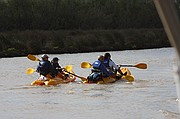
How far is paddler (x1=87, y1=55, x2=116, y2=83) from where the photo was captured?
1458cm

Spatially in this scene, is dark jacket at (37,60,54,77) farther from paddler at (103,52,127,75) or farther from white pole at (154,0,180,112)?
white pole at (154,0,180,112)

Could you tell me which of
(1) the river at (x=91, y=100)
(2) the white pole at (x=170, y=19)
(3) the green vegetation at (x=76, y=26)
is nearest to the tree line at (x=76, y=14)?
(3) the green vegetation at (x=76, y=26)

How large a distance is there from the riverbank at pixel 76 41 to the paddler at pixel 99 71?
2153 cm

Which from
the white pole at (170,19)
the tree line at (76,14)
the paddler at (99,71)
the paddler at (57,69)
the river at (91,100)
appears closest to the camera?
the white pole at (170,19)

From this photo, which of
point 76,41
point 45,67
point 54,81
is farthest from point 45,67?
point 76,41

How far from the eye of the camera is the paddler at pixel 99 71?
14578mm

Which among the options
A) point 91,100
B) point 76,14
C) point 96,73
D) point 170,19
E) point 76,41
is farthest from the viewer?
point 76,14

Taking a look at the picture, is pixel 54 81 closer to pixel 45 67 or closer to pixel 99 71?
pixel 45 67

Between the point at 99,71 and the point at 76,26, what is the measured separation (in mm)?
34542

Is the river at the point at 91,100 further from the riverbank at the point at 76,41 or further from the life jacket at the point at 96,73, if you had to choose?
the riverbank at the point at 76,41

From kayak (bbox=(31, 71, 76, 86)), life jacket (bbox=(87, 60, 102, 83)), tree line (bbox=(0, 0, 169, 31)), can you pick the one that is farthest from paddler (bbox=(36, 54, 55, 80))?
tree line (bbox=(0, 0, 169, 31))

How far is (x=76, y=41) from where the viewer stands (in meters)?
42.3

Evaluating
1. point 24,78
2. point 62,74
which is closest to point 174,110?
point 62,74

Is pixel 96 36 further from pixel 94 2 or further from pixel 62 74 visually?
pixel 62 74
